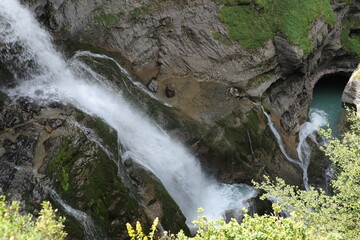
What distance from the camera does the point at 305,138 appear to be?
2611 cm

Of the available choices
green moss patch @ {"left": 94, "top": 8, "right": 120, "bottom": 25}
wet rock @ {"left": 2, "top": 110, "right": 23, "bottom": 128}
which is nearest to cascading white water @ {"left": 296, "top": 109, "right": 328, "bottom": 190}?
green moss patch @ {"left": 94, "top": 8, "right": 120, "bottom": 25}

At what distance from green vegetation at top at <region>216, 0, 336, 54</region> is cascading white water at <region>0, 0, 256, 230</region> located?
9568mm

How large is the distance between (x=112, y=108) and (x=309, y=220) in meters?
10.6

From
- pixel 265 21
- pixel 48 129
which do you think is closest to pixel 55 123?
pixel 48 129

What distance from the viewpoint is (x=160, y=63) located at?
22938mm

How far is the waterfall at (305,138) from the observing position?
2297cm

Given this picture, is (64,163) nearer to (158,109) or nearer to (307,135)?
(158,109)

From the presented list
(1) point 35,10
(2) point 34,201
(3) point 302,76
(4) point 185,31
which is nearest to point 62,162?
(2) point 34,201

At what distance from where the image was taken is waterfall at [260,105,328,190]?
2297 cm

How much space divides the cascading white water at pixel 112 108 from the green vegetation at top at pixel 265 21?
31.4 ft

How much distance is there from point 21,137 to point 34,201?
290cm

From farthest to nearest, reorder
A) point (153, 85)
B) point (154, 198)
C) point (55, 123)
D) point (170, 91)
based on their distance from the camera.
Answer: point (153, 85) → point (170, 91) → point (154, 198) → point (55, 123)

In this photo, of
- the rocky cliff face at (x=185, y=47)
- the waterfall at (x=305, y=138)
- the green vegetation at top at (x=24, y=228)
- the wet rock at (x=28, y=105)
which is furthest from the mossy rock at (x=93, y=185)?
the waterfall at (x=305, y=138)

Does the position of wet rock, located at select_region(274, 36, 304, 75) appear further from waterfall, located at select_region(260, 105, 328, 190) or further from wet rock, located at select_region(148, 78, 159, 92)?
wet rock, located at select_region(148, 78, 159, 92)
